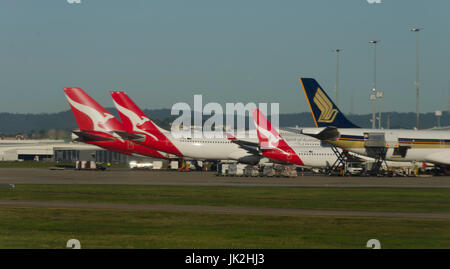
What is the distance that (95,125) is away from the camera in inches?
4190

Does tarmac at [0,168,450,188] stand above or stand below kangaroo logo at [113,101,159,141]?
below

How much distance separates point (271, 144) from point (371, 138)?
18.3 m

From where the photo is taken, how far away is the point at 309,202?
145ft

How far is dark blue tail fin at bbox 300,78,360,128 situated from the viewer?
9456 centimetres

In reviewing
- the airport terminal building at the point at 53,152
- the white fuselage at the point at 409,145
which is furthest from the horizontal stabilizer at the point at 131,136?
the airport terminal building at the point at 53,152

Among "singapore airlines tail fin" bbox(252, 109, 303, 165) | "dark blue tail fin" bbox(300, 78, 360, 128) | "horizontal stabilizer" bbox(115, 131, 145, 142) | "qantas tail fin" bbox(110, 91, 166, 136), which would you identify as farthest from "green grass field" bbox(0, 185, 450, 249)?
"qantas tail fin" bbox(110, 91, 166, 136)

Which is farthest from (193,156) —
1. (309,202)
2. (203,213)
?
(203,213)

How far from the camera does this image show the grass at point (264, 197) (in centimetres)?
4206

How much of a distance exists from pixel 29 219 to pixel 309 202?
1912cm

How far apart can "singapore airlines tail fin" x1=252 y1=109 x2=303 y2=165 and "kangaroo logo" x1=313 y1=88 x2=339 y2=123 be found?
766 centimetres

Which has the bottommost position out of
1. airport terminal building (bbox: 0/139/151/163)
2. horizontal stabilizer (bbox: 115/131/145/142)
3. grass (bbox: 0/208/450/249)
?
grass (bbox: 0/208/450/249)

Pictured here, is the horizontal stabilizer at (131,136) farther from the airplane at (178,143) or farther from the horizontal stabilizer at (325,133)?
the horizontal stabilizer at (325,133)

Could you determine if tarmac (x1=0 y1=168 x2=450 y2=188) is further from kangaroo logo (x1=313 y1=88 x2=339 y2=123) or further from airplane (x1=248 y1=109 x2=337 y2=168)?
airplane (x1=248 y1=109 x2=337 y2=168)
